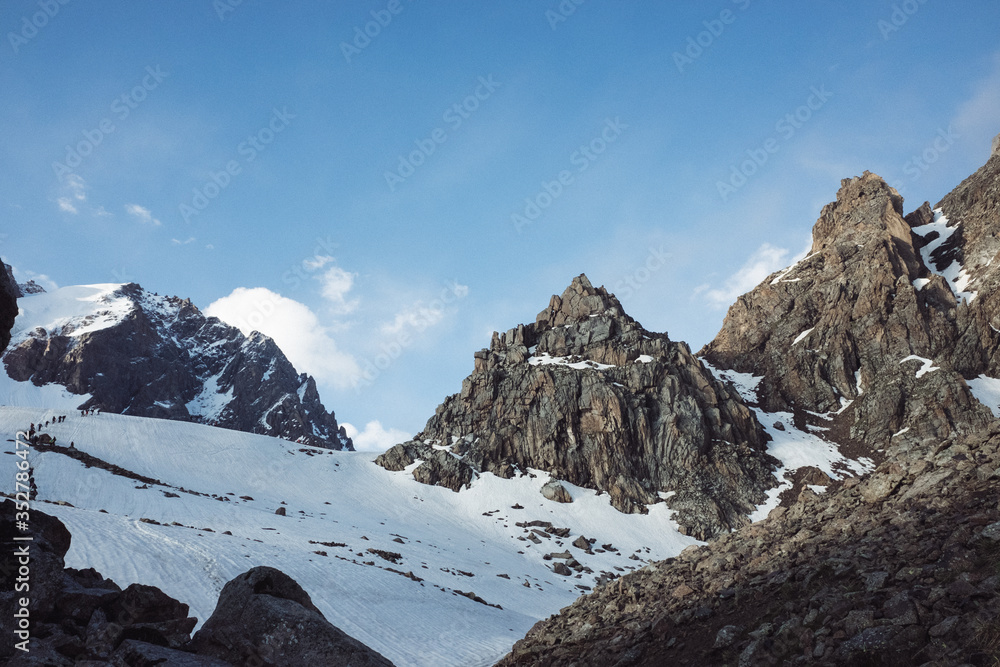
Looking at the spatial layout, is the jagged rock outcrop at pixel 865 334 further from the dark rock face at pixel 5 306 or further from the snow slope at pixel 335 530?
the dark rock face at pixel 5 306

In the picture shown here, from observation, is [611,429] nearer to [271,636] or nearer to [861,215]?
[271,636]

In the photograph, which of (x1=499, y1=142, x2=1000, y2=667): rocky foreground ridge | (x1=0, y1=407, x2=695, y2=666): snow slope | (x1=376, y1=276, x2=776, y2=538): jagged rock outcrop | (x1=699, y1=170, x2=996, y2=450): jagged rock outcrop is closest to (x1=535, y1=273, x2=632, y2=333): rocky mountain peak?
(x1=376, y1=276, x2=776, y2=538): jagged rock outcrop

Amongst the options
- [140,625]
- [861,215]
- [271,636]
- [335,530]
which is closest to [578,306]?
[335,530]

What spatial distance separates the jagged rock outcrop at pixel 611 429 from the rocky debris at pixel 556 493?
3.98 m

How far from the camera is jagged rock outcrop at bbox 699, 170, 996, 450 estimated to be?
261 ft

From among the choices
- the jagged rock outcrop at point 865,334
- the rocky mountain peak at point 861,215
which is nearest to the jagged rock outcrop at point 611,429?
the jagged rock outcrop at point 865,334

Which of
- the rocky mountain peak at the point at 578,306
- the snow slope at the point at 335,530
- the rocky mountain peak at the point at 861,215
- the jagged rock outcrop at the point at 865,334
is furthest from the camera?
the rocky mountain peak at the point at 861,215

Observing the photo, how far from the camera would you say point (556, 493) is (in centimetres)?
6956

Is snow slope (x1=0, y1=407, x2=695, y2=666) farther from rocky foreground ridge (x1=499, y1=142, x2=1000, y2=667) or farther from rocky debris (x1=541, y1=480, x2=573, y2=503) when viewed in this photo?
rocky foreground ridge (x1=499, y1=142, x2=1000, y2=667)

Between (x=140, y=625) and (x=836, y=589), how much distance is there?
12.1 metres

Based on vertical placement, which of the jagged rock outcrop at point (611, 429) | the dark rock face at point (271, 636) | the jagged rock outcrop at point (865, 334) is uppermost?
the jagged rock outcrop at point (865, 334)

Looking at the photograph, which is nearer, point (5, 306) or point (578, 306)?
point (5, 306)

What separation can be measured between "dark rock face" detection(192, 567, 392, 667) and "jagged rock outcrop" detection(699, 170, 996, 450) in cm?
8630

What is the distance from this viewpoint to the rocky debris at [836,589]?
Answer: 7926mm
